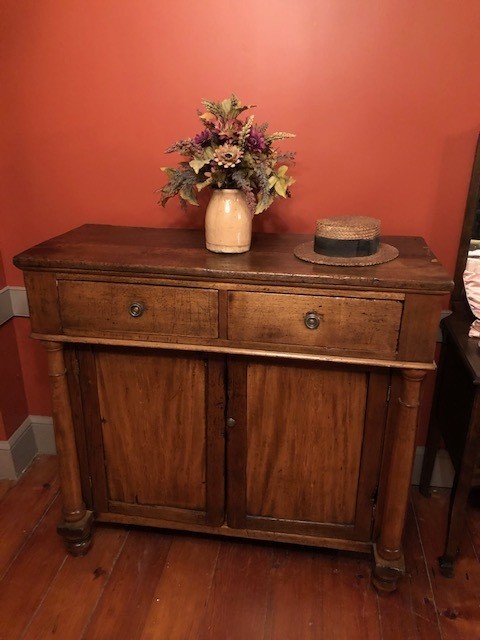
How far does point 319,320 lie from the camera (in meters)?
1.39

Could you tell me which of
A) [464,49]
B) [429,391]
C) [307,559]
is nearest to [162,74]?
[464,49]

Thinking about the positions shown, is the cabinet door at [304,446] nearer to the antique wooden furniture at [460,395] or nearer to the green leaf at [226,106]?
the antique wooden furniture at [460,395]

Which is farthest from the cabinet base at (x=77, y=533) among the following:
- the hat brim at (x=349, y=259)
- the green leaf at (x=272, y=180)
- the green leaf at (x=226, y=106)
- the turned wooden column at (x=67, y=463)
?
the green leaf at (x=226, y=106)

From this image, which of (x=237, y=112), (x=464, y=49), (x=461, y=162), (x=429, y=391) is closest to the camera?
(x=237, y=112)

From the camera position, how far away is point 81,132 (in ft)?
6.03

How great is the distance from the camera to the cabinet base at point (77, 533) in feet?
5.82

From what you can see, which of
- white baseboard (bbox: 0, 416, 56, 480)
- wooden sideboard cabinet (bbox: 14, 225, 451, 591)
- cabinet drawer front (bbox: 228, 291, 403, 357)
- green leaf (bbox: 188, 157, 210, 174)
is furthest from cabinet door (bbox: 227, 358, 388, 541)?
white baseboard (bbox: 0, 416, 56, 480)

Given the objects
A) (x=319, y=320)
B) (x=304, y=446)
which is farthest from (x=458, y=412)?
(x=319, y=320)

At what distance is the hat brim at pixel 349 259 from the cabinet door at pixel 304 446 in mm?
303

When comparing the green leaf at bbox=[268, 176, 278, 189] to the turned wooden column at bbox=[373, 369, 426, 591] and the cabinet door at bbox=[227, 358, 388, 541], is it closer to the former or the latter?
the cabinet door at bbox=[227, 358, 388, 541]

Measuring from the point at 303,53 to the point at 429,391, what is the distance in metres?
1.27

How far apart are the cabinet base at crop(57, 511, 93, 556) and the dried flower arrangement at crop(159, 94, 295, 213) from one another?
1.16 m

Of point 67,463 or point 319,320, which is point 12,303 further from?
point 319,320

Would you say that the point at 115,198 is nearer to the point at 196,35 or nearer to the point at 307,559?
the point at 196,35
